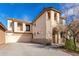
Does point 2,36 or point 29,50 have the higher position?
point 2,36

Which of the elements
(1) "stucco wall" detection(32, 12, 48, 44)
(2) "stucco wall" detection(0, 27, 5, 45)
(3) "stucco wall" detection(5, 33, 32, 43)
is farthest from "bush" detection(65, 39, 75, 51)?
(2) "stucco wall" detection(0, 27, 5, 45)

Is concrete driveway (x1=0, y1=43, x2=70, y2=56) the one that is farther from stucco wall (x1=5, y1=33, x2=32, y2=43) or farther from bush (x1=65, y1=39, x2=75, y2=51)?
bush (x1=65, y1=39, x2=75, y2=51)

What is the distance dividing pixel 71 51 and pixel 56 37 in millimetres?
685

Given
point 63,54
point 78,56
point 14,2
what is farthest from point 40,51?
point 14,2

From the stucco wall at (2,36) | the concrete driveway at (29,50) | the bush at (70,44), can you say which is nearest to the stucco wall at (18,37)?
the concrete driveway at (29,50)

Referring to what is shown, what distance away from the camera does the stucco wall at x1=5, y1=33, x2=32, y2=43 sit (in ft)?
22.2

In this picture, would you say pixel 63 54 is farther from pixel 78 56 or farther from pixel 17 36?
pixel 17 36

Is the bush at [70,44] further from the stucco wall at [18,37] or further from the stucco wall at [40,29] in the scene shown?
the stucco wall at [18,37]

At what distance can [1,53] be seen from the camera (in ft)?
19.6

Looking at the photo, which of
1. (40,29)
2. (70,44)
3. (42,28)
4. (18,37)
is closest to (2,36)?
(18,37)

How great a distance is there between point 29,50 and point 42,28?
2.93ft

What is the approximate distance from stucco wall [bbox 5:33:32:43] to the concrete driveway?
0.26 m

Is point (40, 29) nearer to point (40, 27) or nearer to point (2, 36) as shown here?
point (40, 27)

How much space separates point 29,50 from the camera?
6.29 m
